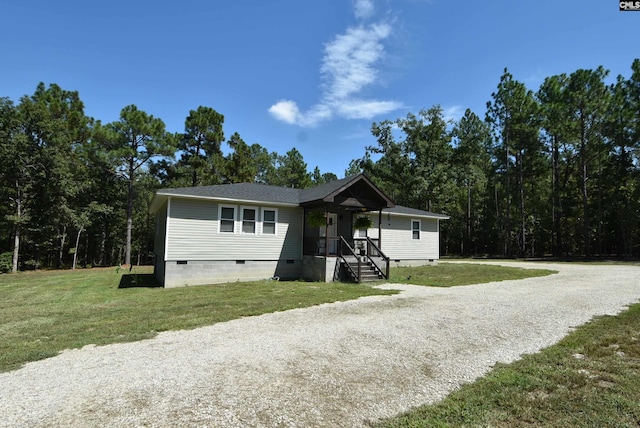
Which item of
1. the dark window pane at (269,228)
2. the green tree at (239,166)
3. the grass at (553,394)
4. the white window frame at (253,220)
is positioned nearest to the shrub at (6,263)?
the green tree at (239,166)

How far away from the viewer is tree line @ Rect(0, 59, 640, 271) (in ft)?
74.2

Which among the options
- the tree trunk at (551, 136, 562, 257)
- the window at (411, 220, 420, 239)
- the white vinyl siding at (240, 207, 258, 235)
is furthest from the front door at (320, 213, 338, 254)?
the tree trunk at (551, 136, 562, 257)

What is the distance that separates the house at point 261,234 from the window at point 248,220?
0.14 feet

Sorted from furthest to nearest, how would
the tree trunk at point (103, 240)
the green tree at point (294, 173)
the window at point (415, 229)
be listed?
the green tree at point (294, 173), the tree trunk at point (103, 240), the window at point (415, 229)

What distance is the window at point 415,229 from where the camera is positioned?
62.5 feet

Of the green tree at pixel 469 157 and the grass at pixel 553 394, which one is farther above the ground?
the green tree at pixel 469 157

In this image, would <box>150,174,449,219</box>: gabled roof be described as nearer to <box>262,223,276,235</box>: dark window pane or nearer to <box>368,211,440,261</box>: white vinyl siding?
<box>262,223,276,235</box>: dark window pane

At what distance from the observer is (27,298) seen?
9.57 metres

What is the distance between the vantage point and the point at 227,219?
13109mm

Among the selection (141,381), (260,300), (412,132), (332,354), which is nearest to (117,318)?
(260,300)

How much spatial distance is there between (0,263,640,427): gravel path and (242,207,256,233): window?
6999mm

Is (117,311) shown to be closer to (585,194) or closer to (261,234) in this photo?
(261,234)

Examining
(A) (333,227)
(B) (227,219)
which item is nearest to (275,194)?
(B) (227,219)

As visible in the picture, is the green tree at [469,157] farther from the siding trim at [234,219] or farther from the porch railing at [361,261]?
the siding trim at [234,219]
